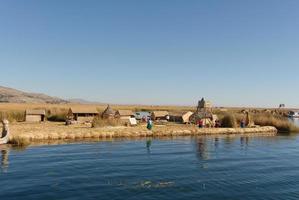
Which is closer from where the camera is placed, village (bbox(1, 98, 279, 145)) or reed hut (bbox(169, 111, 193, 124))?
village (bbox(1, 98, 279, 145))

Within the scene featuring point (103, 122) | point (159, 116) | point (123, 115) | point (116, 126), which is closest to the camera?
point (103, 122)

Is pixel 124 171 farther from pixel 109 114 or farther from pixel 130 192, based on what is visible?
pixel 109 114

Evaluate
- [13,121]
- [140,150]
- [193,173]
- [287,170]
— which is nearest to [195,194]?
[193,173]

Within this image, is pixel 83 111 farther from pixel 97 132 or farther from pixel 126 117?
pixel 97 132

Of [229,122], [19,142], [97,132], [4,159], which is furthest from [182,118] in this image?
[4,159]

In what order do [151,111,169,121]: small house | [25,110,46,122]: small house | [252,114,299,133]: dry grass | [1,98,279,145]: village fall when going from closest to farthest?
[1,98,279,145]: village < [25,110,46,122]: small house < [252,114,299,133]: dry grass < [151,111,169,121]: small house

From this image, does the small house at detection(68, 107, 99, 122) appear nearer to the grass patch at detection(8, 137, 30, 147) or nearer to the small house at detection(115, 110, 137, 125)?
the small house at detection(115, 110, 137, 125)

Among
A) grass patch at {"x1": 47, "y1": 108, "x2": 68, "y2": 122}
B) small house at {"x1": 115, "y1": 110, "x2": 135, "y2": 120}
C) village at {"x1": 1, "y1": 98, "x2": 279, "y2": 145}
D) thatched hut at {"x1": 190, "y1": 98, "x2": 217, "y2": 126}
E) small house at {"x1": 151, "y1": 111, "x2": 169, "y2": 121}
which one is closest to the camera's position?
village at {"x1": 1, "y1": 98, "x2": 279, "y2": 145}

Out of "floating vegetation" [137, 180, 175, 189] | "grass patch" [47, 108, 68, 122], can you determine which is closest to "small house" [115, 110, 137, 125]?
"grass patch" [47, 108, 68, 122]

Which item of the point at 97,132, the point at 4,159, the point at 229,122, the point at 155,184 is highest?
the point at 229,122

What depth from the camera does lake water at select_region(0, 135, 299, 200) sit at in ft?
70.7

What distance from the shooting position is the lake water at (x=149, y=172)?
21.6 meters

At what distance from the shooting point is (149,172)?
27328 mm

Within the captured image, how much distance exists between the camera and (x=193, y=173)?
2734 cm
